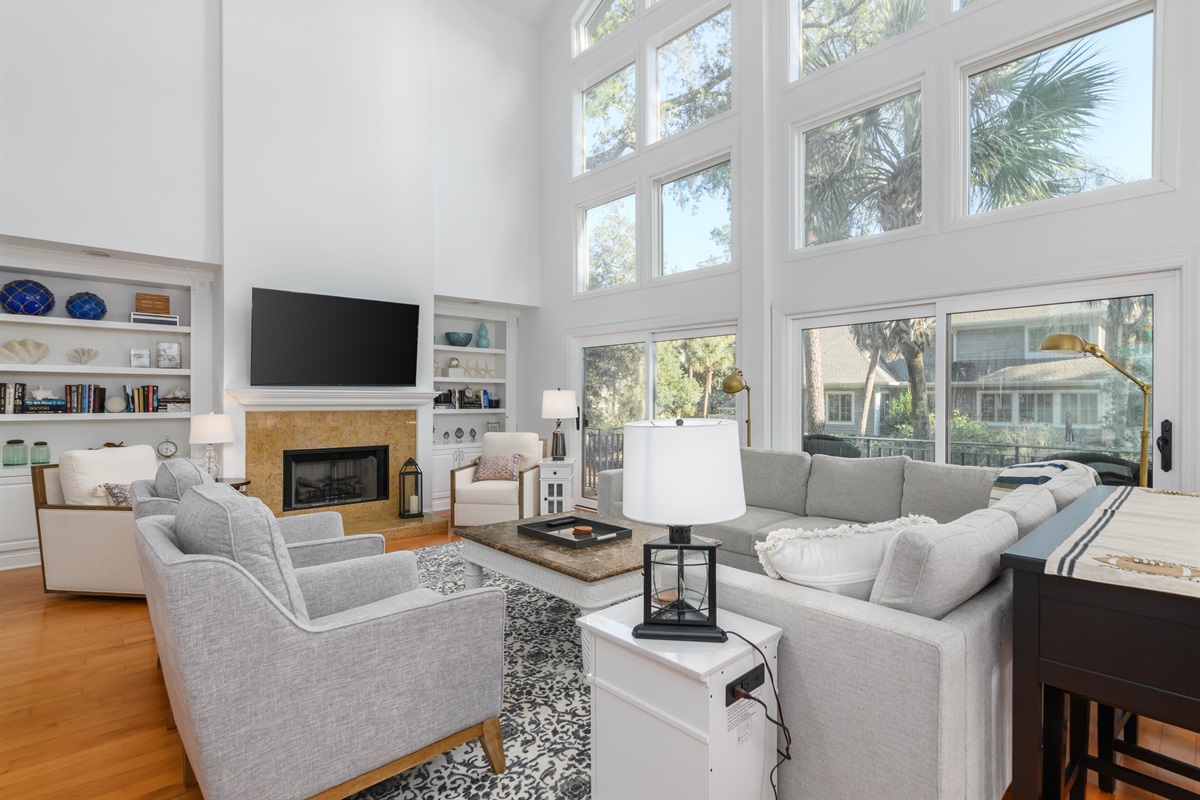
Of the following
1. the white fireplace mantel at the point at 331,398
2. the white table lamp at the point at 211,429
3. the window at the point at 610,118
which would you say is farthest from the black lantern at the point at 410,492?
the window at the point at 610,118

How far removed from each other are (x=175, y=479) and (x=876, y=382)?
422 cm

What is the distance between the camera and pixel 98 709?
7.68ft

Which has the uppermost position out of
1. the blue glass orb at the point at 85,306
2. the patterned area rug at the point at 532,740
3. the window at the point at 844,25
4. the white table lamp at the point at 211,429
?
the window at the point at 844,25

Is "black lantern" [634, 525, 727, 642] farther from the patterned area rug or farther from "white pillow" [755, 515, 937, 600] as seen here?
the patterned area rug

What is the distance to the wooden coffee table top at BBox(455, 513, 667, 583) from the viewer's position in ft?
7.86

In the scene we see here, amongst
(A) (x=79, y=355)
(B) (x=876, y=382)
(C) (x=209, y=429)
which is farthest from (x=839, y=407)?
(A) (x=79, y=355)

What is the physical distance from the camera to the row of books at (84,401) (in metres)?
4.34

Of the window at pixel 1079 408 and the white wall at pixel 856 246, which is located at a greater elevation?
the white wall at pixel 856 246

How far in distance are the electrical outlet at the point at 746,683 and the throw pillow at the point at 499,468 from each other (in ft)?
13.7

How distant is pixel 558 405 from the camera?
568 centimetres

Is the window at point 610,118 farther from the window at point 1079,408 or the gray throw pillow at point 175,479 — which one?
the gray throw pillow at point 175,479

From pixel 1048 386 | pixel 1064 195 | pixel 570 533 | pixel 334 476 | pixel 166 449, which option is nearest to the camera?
pixel 570 533

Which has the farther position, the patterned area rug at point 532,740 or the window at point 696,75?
the window at point 696,75

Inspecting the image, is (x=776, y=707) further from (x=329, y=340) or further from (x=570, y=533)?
(x=329, y=340)
